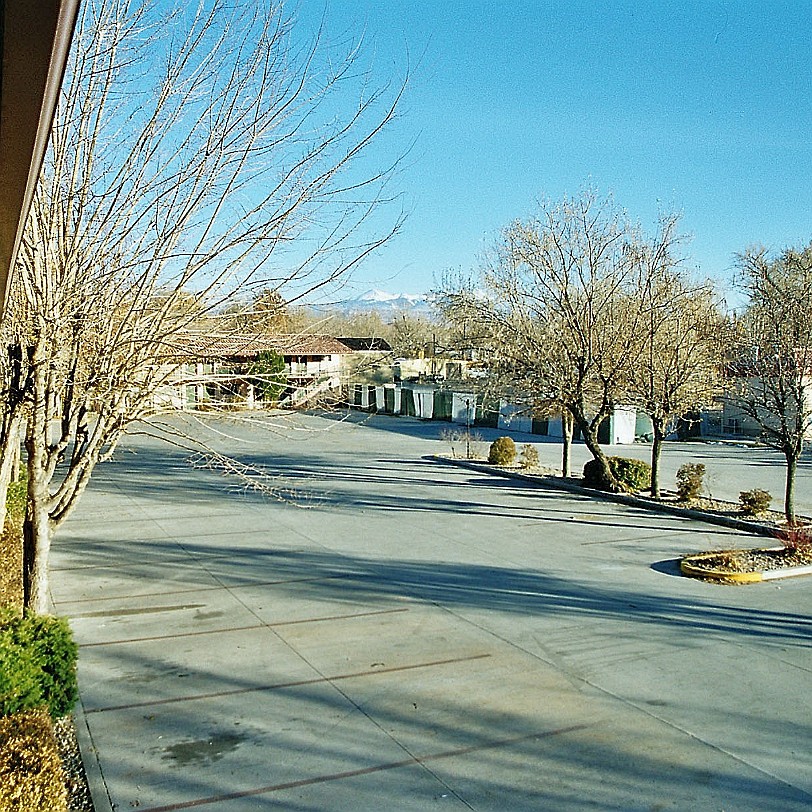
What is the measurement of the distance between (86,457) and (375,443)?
2850cm

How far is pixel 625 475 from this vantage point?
2202 centimetres

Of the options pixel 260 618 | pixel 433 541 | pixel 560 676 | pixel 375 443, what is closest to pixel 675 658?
pixel 560 676

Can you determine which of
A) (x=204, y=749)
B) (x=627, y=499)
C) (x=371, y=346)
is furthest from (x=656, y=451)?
(x=204, y=749)

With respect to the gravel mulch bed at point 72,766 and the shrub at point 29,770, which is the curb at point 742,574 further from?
the shrub at point 29,770

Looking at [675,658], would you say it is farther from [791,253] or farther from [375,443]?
[375,443]

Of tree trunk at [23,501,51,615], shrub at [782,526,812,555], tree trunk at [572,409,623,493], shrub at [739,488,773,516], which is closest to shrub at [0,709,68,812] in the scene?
tree trunk at [23,501,51,615]

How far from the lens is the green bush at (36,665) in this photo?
6434mm

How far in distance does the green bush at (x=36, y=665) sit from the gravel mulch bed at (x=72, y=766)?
262 mm

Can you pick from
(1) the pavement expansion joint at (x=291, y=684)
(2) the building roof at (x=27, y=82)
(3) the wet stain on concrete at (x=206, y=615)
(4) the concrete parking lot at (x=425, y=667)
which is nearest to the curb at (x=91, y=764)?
(4) the concrete parking lot at (x=425, y=667)

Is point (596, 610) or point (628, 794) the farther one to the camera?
point (596, 610)

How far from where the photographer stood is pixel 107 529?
1675 cm

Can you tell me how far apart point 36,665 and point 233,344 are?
296cm

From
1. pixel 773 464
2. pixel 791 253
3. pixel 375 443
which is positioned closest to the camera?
pixel 791 253

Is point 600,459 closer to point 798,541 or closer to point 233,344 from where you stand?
point 798,541
